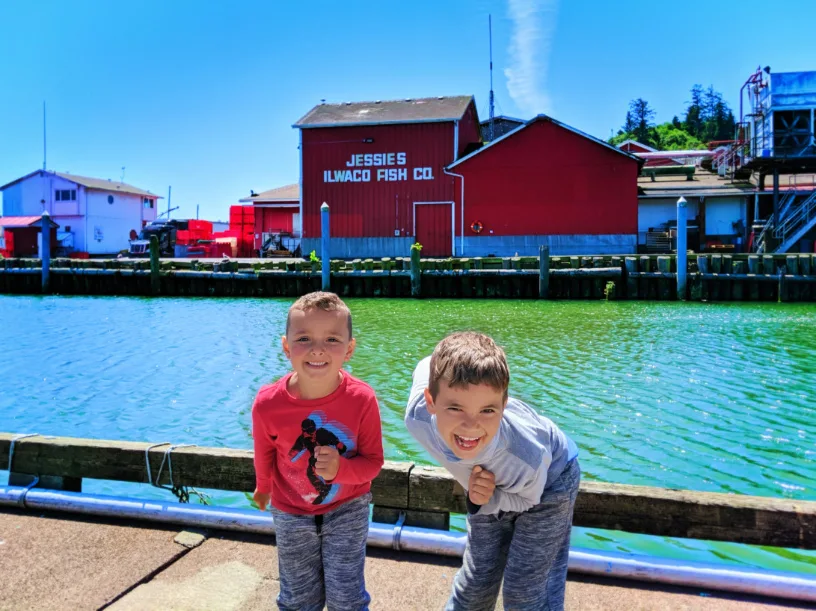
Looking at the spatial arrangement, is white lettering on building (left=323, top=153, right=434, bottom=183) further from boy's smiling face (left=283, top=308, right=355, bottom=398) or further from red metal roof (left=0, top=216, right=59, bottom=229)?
boy's smiling face (left=283, top=308, right=355, bottom=398)

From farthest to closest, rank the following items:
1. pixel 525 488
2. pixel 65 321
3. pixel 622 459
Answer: pixel 65 321 → pixel 622 459 → pixel 525 488

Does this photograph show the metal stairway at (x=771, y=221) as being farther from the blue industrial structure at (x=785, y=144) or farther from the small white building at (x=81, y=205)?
the small white building at (x=81, y=205)

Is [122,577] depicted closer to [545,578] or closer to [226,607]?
[226,607]

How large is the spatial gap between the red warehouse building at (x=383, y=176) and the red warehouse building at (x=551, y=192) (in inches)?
63.6

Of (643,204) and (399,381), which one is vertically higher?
(643,204)

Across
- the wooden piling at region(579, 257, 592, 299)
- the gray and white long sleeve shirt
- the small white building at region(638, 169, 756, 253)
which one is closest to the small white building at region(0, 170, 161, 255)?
the small white building at region(638, 169, 756, 253)

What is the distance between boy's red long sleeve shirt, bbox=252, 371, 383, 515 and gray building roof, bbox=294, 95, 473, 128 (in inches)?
1122

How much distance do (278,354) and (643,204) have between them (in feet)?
75.6

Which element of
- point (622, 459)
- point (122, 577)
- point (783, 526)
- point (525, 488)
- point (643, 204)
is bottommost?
point (622, 459)

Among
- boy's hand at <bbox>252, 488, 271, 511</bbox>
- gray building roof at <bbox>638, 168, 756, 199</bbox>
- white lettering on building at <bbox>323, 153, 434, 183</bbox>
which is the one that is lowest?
boy's hand at <bbox>252, 488, 271, 511</bbox>

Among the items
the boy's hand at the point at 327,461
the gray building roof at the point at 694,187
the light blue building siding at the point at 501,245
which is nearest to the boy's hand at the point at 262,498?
the boy's hand at the point at 327,461

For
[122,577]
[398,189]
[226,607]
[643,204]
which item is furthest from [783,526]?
[643,204]

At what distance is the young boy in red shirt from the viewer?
241 cm

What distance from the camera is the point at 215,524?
135 inches
